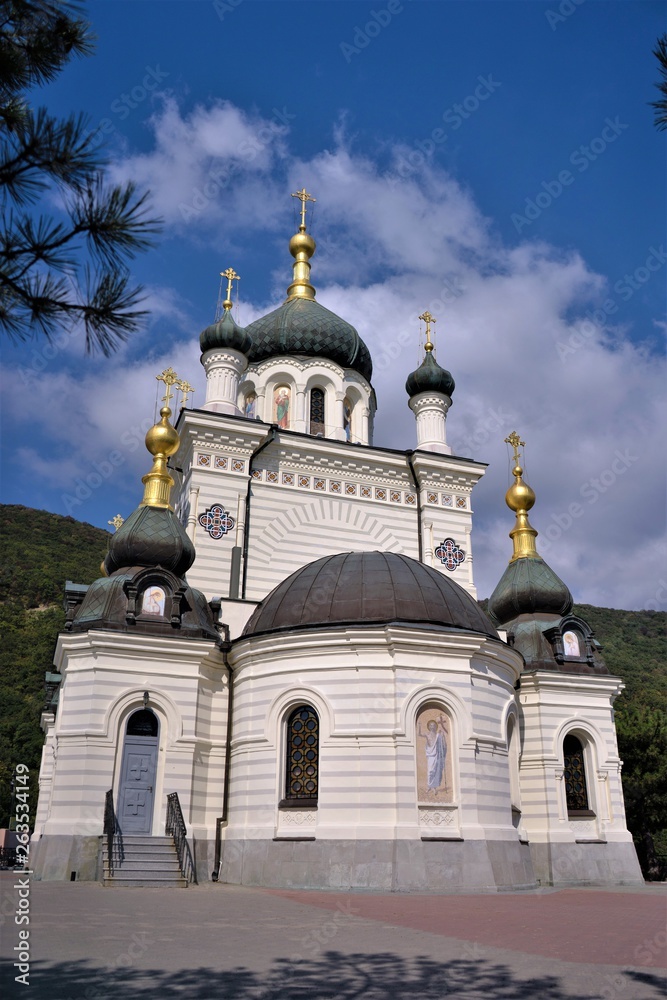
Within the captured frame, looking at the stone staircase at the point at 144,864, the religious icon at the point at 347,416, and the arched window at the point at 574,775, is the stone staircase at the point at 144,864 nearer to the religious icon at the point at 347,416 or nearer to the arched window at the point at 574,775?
the arched window at the point at 574,775

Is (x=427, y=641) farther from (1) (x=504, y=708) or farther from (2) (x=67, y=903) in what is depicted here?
(2) (x=67, y=903)

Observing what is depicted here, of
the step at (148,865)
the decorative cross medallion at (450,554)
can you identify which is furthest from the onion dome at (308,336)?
the step at (148,865)

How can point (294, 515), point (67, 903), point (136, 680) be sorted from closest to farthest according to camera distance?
point (67, 903)
point (136, 680)
point (294, 515)

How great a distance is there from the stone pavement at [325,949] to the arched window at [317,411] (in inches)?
652

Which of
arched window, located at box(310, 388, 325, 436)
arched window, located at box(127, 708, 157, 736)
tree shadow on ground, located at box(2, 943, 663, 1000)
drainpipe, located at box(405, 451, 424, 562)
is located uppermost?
arched window, located at box(310, 388, 325, 436)

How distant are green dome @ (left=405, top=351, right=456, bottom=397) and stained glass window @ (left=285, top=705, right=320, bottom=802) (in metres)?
13.4

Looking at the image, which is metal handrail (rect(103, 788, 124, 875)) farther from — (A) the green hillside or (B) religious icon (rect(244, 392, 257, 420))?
(A) the green hillside

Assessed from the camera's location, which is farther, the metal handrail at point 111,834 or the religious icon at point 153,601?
the religious icon at point 153,601

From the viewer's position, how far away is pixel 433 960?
682cm

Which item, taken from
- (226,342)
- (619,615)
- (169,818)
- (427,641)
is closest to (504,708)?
(427,641)

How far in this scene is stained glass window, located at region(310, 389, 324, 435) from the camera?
2634 cm

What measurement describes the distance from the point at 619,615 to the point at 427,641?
5938cm

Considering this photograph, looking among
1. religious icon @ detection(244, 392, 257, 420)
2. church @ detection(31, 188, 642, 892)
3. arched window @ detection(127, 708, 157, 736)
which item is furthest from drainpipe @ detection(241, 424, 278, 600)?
arched window @ detection(127, 708, 157, 736)

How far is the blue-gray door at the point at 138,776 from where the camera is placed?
52.6 feet
